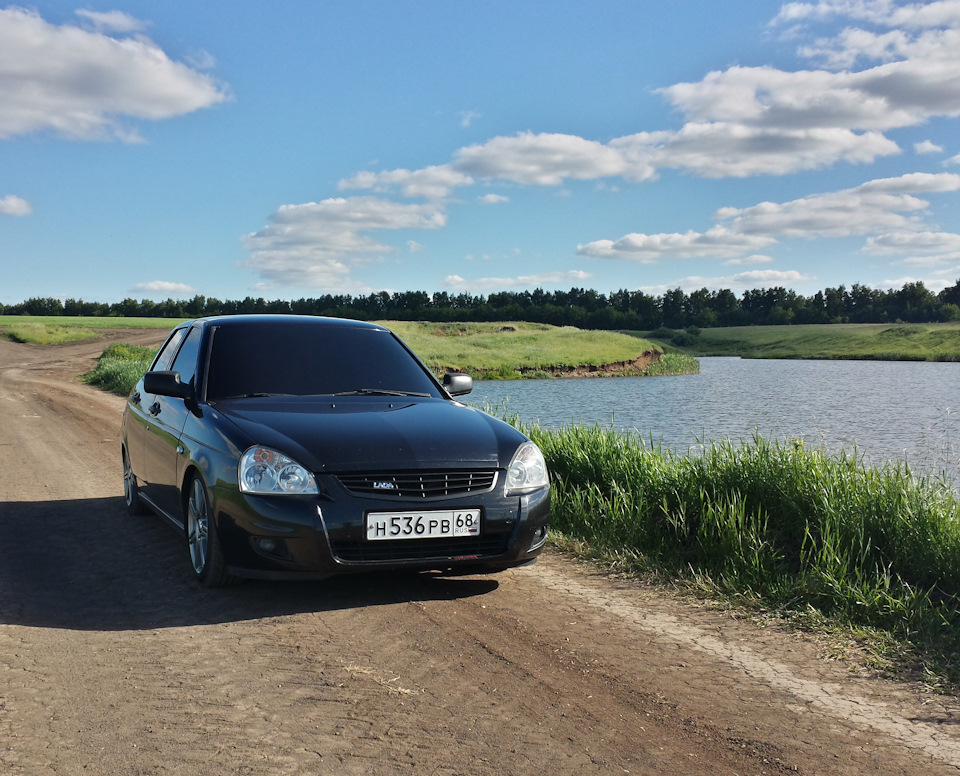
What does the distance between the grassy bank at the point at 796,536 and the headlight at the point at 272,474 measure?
8.18 ft

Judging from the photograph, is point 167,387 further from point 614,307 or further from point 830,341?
point 614,307

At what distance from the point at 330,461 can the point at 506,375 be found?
4980 cm

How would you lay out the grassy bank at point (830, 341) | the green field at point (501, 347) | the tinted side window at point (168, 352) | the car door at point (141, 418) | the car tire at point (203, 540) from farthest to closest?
the grassy bank at point (830, 341), the green field at point (501, 347), the tinted side window at point (168, 352), the car door at point (141, 418), the car tire at point (203, 540)

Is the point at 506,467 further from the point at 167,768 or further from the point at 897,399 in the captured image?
the point at 897,399

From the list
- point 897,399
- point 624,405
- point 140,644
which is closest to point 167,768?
point 140,644

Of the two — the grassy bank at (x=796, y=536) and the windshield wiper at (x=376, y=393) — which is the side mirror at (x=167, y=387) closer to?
the windshield wiper at (x=376, y=393)

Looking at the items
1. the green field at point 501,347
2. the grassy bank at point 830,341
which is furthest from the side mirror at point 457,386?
the grassy bank at point 830,341

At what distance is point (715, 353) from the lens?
374 ft

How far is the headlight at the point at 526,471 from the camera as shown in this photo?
4.88m

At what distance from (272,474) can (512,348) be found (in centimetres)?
6198

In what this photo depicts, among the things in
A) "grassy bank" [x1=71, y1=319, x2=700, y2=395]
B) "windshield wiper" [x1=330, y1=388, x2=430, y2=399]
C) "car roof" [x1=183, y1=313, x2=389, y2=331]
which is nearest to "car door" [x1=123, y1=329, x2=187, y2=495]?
"car roof" [x1=183, y1=313, x2=389, y2=331]

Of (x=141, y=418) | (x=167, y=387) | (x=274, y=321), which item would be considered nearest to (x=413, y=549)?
(x=167, y=387)

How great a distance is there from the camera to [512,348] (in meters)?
66.3

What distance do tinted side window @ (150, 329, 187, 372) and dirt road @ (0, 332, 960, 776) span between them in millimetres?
1728
